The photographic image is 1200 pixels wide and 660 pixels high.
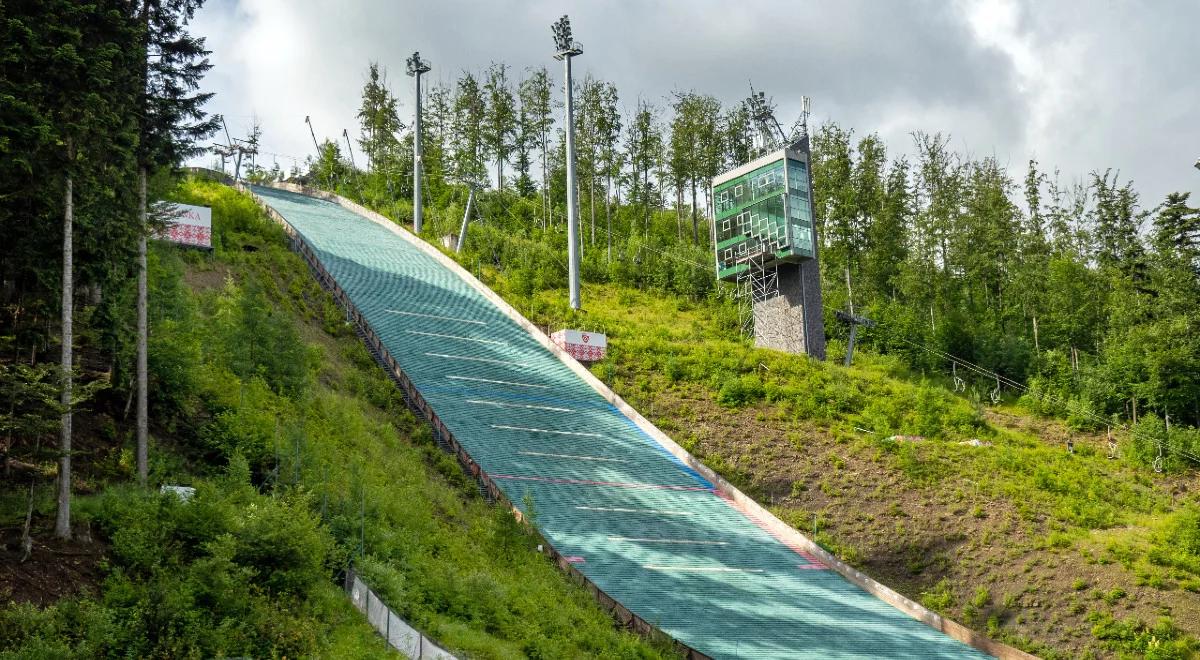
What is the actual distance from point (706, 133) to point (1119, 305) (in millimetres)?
27089

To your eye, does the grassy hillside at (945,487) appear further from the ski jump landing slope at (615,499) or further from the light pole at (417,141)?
the light pole at (417,141)

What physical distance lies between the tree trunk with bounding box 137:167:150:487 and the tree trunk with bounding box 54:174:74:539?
2.44m

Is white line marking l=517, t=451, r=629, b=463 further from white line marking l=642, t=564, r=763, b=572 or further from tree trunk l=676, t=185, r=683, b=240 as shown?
tree trunk l=676, t=185, r=683, b=240

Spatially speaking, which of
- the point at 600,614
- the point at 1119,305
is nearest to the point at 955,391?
the point at 1119,305

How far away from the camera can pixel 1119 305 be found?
1732 inches

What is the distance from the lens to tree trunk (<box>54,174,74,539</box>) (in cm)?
1602

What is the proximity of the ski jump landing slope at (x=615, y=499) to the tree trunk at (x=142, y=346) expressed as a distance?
8.29 m

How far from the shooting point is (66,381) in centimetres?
1623

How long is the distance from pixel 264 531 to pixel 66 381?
3.58 meters

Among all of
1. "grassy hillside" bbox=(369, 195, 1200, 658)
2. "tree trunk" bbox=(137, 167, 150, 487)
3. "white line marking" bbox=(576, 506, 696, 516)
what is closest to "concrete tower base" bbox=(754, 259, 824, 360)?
"grassy hillside" bbox=(369, 195, 1200, 658)

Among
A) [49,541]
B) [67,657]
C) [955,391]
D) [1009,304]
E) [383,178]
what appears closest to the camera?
[67,657]

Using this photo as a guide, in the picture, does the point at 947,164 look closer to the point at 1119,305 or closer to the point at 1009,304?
the point at 1009,304

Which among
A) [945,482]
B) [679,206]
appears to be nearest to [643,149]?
[679,206]

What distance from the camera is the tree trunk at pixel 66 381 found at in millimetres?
16016
